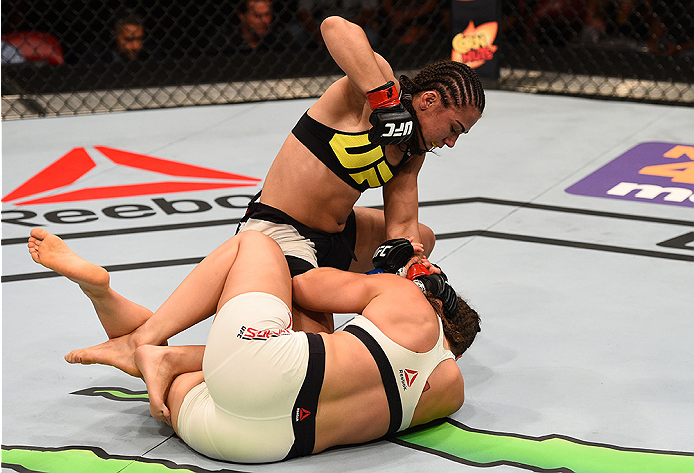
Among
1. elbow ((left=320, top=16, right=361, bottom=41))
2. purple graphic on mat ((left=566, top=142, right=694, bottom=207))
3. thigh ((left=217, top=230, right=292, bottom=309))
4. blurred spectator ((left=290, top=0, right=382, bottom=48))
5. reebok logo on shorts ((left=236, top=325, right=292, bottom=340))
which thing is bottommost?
purple graphic on mat ((left=566, top=142, right=694, bottom=207))

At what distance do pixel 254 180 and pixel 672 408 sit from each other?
2297mm

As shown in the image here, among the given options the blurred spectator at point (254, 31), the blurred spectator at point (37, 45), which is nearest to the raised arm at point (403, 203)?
the blurred spectator at point (254, 31)

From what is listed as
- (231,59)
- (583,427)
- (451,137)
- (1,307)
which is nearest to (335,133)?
(451,137)

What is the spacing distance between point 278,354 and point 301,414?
13cm

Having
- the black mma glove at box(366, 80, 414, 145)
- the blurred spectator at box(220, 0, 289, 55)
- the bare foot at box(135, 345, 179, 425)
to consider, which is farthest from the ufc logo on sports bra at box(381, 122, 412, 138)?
the blurred spectator at box(220, 0, 289, 55)

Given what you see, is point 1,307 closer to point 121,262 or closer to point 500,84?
point 121,262

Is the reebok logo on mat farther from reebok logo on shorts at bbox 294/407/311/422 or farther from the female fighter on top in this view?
reebok logo on shorts at bbox 294/407/311/422

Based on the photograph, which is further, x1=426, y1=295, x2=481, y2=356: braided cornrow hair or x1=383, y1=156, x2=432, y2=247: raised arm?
x1=383, y1=156, x2=432, y2=247: raised arm

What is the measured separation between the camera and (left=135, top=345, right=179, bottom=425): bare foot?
183cm

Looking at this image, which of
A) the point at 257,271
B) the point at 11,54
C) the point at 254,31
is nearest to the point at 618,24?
the point at 254,31

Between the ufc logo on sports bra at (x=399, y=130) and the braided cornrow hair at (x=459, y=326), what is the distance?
14.5 inches

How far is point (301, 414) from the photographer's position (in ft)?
5.54

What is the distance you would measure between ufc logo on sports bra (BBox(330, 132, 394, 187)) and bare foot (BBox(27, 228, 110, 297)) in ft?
2.09

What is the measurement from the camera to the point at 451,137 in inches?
80.1
